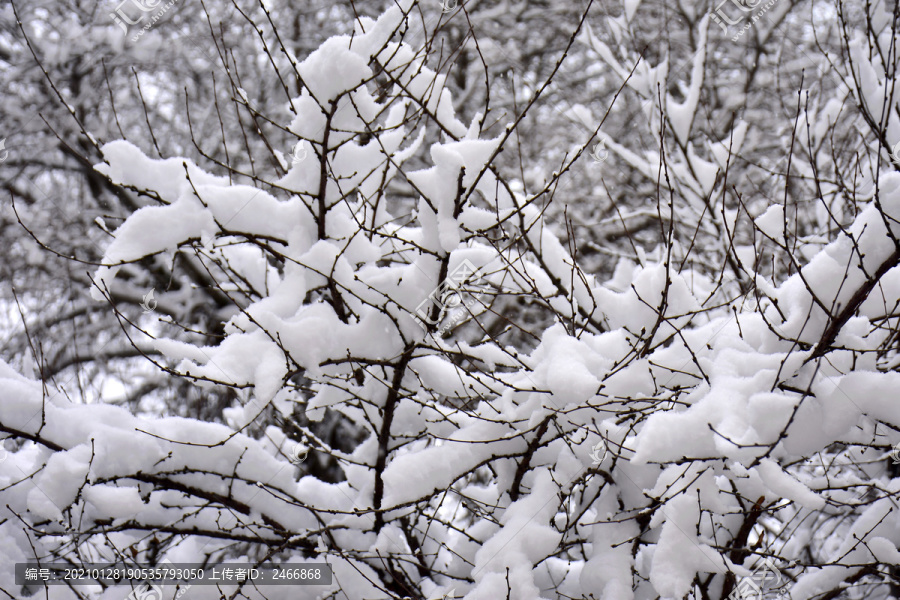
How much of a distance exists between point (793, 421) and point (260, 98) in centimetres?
629

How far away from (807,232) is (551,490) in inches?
154

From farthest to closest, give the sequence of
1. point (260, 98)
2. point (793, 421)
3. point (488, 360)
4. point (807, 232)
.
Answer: point (260, 98) < point (807, 232) < point (488, 360) < point (793, 421)

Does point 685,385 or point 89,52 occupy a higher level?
point 89,52

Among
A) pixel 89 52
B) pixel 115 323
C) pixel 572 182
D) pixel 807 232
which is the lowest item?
pixel 807 232

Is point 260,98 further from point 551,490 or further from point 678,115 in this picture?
point 551,490

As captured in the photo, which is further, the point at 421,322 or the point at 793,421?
the point at 421,322

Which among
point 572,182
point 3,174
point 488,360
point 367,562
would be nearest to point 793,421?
point 488,360

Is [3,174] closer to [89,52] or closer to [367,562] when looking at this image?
[89,52]

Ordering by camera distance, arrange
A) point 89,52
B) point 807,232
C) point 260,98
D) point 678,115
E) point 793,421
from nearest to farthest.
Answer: point 793,421, point 678,115, point 807,232, point 89,52, point 260,98

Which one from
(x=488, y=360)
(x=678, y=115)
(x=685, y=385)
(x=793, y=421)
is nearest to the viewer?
(x=793, y=421)

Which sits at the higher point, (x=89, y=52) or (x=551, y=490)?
(x=89, y=52)

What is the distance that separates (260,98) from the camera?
6648 mm

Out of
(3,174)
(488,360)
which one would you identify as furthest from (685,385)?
(3,174)

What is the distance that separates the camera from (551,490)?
220 cm
